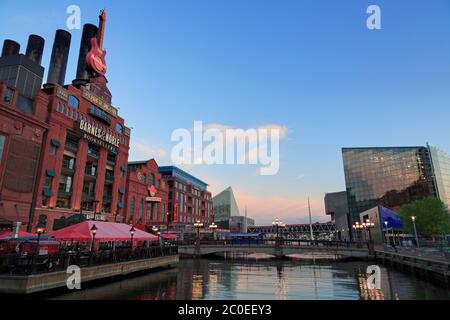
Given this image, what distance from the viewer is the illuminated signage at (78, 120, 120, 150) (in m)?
50.6

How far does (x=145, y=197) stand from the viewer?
73.6m

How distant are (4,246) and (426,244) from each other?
188ft

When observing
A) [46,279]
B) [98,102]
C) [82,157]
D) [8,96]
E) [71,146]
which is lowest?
[46,279]

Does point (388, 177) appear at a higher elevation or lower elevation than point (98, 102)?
lower

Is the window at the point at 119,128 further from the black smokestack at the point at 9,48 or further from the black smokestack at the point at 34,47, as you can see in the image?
the black smokestack at the point at 9,48

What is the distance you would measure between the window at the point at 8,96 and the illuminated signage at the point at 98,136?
11.0 meters

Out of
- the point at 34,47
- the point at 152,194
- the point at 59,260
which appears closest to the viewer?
the point at 59,260

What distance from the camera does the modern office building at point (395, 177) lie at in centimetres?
9700

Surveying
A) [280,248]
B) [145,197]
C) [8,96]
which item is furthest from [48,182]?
[280,248]

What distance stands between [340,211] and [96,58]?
349 feet

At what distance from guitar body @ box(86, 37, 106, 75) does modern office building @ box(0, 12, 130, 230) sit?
0.80ft

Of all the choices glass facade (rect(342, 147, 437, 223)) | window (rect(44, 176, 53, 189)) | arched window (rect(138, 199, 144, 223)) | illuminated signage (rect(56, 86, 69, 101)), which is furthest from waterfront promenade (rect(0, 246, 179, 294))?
glass facade (rect(342, 147, 437, 223))

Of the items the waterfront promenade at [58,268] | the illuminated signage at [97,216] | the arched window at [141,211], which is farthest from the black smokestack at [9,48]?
the waterfront promenade at [58,268]

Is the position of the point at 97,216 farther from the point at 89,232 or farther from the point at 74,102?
the point at 89,232
